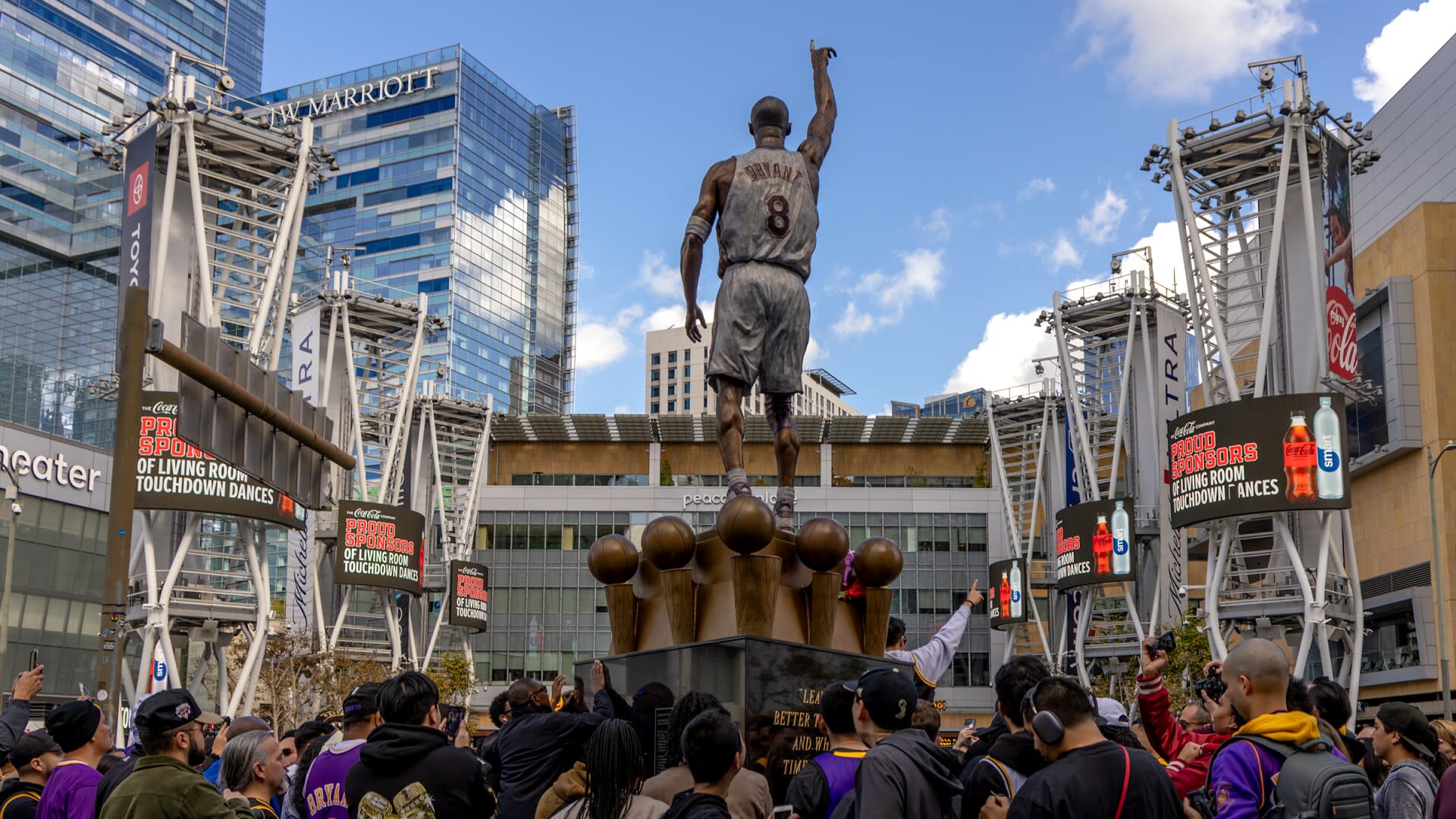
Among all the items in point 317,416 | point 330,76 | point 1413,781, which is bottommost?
point 1413,781

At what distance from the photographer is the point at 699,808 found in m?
5.52

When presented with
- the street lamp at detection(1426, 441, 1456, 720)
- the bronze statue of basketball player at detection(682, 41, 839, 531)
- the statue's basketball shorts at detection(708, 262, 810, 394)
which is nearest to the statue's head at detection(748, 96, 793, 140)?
the bronze statue of basketball player at detection(682, 41, 839, 531)

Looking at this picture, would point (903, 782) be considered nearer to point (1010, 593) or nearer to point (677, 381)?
point (1010, 593)

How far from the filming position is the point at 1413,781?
23.9 feet

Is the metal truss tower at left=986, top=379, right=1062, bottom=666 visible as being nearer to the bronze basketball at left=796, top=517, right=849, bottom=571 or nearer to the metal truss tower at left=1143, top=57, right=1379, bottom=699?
the metal truss tower at left=1143, top=57, right=1379, bottom=699

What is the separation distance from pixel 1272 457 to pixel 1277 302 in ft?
19.1

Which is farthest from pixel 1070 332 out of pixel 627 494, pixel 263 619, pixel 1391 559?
pixel 263 619

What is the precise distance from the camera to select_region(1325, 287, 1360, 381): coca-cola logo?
37.3 meters

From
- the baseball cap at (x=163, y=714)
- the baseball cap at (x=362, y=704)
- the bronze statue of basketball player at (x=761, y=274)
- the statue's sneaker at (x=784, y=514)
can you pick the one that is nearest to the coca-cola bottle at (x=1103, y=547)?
the bronze statue of basketball player at (x=761, y=274)

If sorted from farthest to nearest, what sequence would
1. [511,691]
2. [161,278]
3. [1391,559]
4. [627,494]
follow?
1. [627,494]
2. [1391,559]
3. [161,278]
4. [511,691]

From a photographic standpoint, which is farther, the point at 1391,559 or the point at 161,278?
the point at 1391,559

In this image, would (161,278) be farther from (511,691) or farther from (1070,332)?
(1070,332)

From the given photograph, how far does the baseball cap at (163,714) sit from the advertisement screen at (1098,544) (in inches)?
1749

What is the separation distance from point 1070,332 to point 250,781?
53.5 meters
